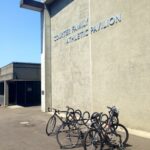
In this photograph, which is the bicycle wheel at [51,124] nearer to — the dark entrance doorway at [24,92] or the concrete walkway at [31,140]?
the concrete walkway at [31,140]

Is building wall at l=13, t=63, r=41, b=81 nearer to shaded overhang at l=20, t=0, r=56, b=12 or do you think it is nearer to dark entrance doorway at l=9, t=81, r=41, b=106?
dark entrance doorway at l=9, t=81, r=41, b=106

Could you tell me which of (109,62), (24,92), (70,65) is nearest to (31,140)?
(109,62)

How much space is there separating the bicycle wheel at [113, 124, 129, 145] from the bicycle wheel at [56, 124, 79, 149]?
1.47 m

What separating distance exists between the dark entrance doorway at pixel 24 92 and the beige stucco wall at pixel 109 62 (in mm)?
10835

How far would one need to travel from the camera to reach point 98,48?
16250 millimetres

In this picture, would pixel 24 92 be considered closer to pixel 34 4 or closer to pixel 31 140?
pixel 34 4

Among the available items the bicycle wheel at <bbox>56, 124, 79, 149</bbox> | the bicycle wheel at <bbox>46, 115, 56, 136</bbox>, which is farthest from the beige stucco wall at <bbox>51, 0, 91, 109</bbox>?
the bicycle wheel at <bbox>56, 124, 79, 149</bbox>

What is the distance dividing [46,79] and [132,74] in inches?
406

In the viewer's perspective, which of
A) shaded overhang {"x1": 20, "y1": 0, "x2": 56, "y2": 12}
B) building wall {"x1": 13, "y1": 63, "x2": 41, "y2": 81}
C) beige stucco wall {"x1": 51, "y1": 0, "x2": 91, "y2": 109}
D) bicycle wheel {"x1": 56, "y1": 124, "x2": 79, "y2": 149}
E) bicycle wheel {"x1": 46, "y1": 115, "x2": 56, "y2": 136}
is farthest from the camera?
building wall {"x1": 13, "y1": 63, "x2": 41, "y2": 81}

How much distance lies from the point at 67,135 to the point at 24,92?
69.8 ft

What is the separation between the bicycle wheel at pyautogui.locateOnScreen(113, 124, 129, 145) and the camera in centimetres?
1012

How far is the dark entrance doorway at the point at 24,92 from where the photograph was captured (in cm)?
3169

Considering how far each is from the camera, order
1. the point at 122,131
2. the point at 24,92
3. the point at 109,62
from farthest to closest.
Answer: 1. the point at 24,92
2. the point at 109,62
3. the point at 122,131

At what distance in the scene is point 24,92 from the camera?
32.0 m
